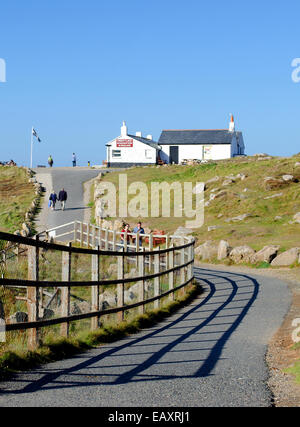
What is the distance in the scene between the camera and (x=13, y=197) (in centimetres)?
5497

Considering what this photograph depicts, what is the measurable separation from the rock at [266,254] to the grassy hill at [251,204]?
2.01 feet

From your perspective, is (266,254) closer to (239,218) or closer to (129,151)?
(239,218)

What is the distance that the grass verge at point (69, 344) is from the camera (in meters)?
7.91

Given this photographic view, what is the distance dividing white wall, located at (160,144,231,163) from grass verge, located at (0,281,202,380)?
240 feet

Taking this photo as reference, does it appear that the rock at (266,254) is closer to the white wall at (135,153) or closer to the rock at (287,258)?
the rock at (287,258)

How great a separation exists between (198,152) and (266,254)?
2312 inches

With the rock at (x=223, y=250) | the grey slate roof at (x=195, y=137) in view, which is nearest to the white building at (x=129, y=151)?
the grey slate roof at (x=195, y=137)

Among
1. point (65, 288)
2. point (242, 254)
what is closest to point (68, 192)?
point (242, 254)

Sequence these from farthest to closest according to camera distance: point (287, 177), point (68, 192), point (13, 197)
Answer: point (68, 192) < point (13, 197) < point (287, 177)

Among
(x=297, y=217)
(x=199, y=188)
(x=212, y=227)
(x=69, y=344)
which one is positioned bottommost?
(x=69, y=344)

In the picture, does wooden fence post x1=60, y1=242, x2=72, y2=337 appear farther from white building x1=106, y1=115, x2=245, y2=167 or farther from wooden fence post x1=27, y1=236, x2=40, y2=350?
white building x1=106, y1=115, x2=245, y2=167

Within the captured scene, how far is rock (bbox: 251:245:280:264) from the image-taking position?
96.6 feet
